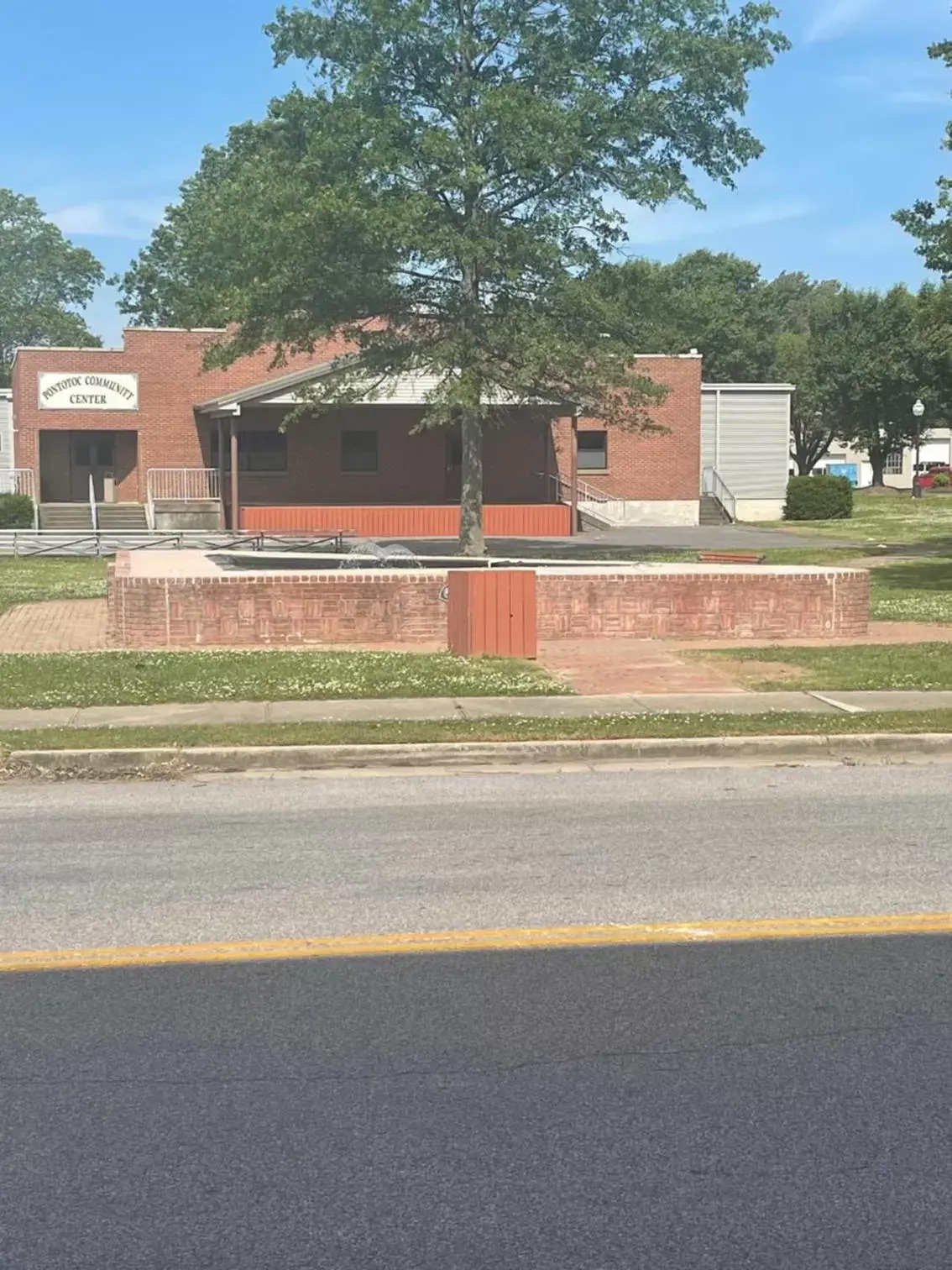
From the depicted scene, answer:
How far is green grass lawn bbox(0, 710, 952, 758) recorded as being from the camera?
10.6m

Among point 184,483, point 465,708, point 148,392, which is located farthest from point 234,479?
point 465,708

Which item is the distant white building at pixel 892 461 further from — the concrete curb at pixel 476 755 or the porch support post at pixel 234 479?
the concrete curb at pixel 476 755

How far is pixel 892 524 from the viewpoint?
132 feet

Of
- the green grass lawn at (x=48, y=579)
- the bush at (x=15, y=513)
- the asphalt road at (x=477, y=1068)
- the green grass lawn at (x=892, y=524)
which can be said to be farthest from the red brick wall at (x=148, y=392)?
the asphalt road at (x=477, y=1068)

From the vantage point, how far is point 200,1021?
4820 mm

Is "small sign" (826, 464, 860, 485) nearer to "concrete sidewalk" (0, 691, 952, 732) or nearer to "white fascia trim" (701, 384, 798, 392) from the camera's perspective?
"white fascia trim" (701, 384, 798, 392)

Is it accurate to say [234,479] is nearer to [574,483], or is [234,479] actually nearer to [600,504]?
[574,483]

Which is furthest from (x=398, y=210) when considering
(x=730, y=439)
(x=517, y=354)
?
(x=730, y=439)

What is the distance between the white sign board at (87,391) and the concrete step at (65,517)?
3.37 m

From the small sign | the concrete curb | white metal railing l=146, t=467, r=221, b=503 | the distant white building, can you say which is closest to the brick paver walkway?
the concrete curb

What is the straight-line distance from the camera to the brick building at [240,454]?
3912 cm

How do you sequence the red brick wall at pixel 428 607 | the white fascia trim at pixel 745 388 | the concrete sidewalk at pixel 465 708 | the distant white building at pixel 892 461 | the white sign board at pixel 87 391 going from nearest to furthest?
the concrete sidewalk at pixel 465 708 < the red brick wall at pixel 428 607 < the white sign board at pixel 87 391 < the white fascia trim at pixel 745 388 < the distant white building at pixel 892 461

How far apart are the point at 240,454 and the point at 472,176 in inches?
686

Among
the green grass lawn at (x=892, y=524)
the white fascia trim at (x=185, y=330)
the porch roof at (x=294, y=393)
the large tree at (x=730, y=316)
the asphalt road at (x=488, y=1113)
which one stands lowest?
the asphalt road at (x=488, y=1113)
